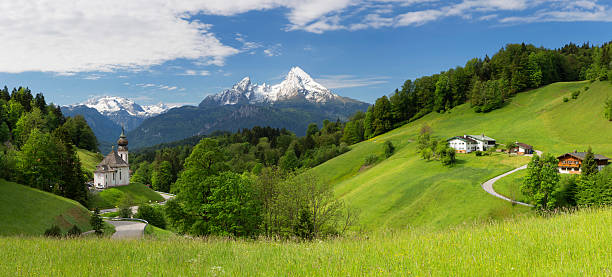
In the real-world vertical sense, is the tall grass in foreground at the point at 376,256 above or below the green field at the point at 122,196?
above

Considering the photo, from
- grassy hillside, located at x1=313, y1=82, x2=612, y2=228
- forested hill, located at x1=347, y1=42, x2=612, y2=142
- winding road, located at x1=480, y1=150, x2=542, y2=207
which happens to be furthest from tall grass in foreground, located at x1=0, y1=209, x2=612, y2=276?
forested hill, located at x1=347, y1=42, x2=612, y2=142

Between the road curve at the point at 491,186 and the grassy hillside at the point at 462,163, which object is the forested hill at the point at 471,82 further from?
the road curve at the point at 491,186

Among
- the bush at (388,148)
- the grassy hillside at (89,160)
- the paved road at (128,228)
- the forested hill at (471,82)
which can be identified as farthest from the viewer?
the forested hill at (471,82)

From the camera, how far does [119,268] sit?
24.6 feet

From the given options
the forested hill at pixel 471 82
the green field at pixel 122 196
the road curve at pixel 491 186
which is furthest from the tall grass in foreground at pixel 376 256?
the forested hill at pixel 471 82

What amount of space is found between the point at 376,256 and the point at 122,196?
82.8 metres

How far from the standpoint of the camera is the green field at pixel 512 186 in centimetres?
4969

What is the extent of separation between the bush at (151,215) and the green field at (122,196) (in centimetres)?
1584

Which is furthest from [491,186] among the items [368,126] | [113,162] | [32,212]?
[368,126]

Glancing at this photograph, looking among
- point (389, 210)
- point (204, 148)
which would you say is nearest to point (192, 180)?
point (204, 148)

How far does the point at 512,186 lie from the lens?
5044cm

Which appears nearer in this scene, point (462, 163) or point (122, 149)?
point (462, 163)

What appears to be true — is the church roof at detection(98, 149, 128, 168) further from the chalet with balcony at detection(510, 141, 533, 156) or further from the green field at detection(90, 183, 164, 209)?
the chalet with balcony at detection(510, 141, 533, 156)

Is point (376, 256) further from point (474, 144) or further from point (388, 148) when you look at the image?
point (388, 148)
